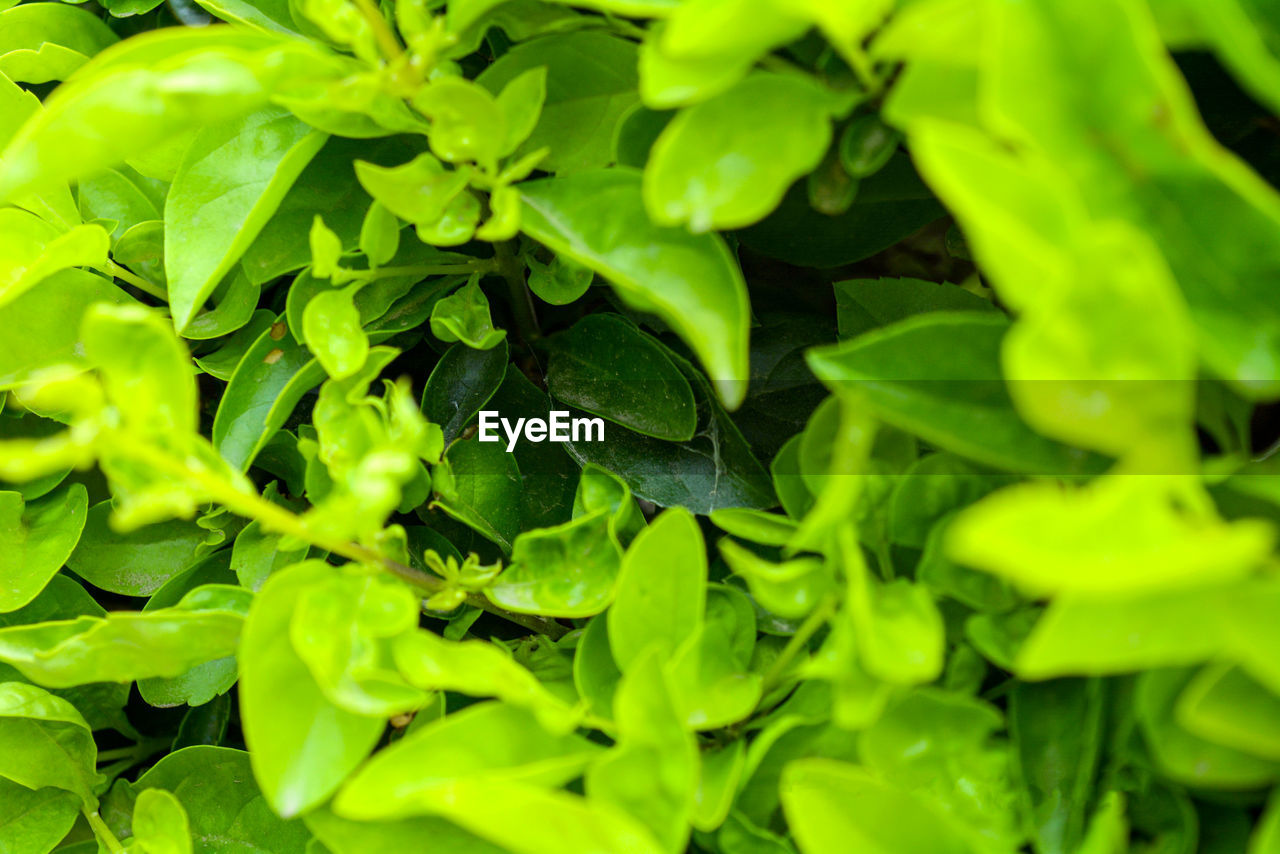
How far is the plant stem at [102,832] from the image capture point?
62cm

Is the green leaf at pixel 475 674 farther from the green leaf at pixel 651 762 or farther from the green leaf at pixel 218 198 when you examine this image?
the green leaf at pixel 218 198

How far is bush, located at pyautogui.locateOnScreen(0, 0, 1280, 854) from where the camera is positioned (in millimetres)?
328

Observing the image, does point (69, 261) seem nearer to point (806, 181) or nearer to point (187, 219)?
point (187, 219)

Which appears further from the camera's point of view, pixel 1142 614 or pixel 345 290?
pixel 345 290

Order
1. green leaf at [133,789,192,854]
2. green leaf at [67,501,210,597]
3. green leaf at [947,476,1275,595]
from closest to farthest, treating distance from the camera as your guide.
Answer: green leaf at [947,476,1275,595], green leaf at [133,789,192,854], green leaf at [67,501,210,597]

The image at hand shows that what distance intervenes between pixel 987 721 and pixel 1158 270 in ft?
0.70

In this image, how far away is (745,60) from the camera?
402 millimetres

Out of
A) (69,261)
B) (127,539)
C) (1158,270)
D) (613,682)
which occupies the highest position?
(1158,270)

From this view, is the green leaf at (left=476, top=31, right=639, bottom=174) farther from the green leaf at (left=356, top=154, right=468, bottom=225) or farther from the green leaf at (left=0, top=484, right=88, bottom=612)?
the green leaf at (left=0, top=484, right=88, bottom=612)

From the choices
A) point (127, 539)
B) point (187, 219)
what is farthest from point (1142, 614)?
point (127, 539)

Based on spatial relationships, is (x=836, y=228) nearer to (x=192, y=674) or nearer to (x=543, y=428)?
(x=543, y=428)

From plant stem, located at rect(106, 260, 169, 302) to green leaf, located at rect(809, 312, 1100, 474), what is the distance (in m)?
0.49

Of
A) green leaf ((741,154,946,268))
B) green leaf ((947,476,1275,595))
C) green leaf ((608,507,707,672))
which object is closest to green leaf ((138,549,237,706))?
green leaf ((608,507,707,672))

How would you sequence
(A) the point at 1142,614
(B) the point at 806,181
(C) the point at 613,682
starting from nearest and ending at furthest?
(A) the point at 1142,614, (C) the point at 613,682, (B) the point at 806,181
